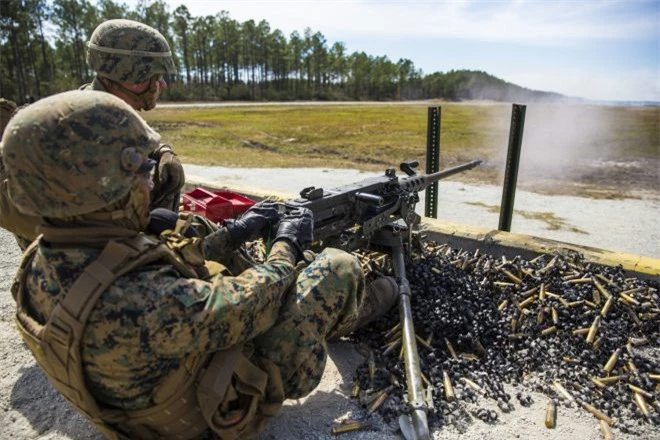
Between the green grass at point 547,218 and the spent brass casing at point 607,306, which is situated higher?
the spent brass casing at point 607,306

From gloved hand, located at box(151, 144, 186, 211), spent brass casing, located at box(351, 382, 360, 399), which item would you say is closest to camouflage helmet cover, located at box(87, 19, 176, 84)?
gloved hand, located at box(151, 144, 186, 211)

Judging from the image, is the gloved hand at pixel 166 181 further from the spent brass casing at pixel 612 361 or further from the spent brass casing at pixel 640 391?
the spent brass casing at pixel 640 391

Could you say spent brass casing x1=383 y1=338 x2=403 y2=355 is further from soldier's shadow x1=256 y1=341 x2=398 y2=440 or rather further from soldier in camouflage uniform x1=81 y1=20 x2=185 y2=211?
soldier in camouflage uniform x1=81 y1=20 x2=185 y2=211

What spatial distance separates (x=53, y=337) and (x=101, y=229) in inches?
19.0

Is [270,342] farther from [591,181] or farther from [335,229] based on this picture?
[591,181]

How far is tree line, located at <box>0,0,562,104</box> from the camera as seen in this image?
1687 inches

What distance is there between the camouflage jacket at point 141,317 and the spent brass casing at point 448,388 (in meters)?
1.81

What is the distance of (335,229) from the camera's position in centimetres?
441

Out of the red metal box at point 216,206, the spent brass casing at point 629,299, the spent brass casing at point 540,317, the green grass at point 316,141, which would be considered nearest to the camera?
the spent brass casing at point 540,317

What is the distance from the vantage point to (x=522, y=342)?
162 inches

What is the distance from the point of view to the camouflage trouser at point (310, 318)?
2697mm

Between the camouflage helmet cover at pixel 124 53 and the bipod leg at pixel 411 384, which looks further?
the camouflage helmet cover at pixel 124 53

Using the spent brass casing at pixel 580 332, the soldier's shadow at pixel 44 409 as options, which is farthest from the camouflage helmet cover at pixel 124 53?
the spent brass casing at pixel 580 332

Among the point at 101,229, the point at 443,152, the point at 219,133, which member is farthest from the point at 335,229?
the point at 219,133
